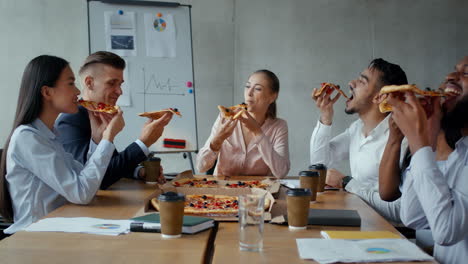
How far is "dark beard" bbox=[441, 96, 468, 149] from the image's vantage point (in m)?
1.67

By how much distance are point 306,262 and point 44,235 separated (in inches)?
31.2

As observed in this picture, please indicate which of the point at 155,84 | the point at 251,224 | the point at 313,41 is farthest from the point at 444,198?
the point at 313,41

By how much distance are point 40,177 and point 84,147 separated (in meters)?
0.61

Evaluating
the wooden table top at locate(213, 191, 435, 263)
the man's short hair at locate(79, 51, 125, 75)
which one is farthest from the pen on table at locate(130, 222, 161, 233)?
the man's short hair at locate(79, 51, 125, 75)

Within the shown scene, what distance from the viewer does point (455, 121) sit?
170 cm

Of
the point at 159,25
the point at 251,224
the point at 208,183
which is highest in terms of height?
the point at 159,25

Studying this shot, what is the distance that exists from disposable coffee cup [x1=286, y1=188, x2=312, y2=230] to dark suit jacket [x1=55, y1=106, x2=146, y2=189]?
109 cm

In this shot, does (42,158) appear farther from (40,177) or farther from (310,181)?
(310,181)

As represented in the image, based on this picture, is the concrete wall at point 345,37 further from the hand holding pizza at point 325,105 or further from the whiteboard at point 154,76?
the hand holding pizza at point 325,105

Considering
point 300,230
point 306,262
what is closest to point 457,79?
point 300,230

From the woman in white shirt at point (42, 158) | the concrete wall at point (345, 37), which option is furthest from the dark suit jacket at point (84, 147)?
the concrete wall at point (345, 37)

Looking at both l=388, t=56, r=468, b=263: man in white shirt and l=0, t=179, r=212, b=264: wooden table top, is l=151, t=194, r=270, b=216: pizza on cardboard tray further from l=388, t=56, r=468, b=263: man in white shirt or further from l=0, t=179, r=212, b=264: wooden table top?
l=388, t=56, r=468, b=263: man in white shirt

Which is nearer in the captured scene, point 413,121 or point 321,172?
point 413,121

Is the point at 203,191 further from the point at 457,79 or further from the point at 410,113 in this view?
the point at 457,79
